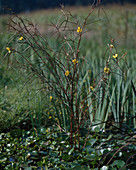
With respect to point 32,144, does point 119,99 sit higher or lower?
higher

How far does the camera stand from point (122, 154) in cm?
166

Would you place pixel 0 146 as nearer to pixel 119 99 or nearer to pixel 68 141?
pixel 68 141

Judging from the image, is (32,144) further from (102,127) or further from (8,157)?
(102,127)

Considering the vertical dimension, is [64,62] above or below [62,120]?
above

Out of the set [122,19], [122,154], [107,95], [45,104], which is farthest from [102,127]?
[122,19]

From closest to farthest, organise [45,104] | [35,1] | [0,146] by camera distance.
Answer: [0,146]
[45,104]
[35,1]

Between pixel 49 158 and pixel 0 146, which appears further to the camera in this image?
pixel 0 146

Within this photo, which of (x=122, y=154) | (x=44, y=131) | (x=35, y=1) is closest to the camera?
(x=122, y=154)

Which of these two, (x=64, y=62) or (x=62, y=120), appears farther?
(x=62, y=120)

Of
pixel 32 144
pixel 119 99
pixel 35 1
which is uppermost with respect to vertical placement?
pixel 35 1

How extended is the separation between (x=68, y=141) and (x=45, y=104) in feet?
1.73

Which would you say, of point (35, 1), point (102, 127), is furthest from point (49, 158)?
point (35, 1)

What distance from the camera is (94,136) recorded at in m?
1.96

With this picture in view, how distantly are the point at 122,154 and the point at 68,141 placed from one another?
1.66ft
